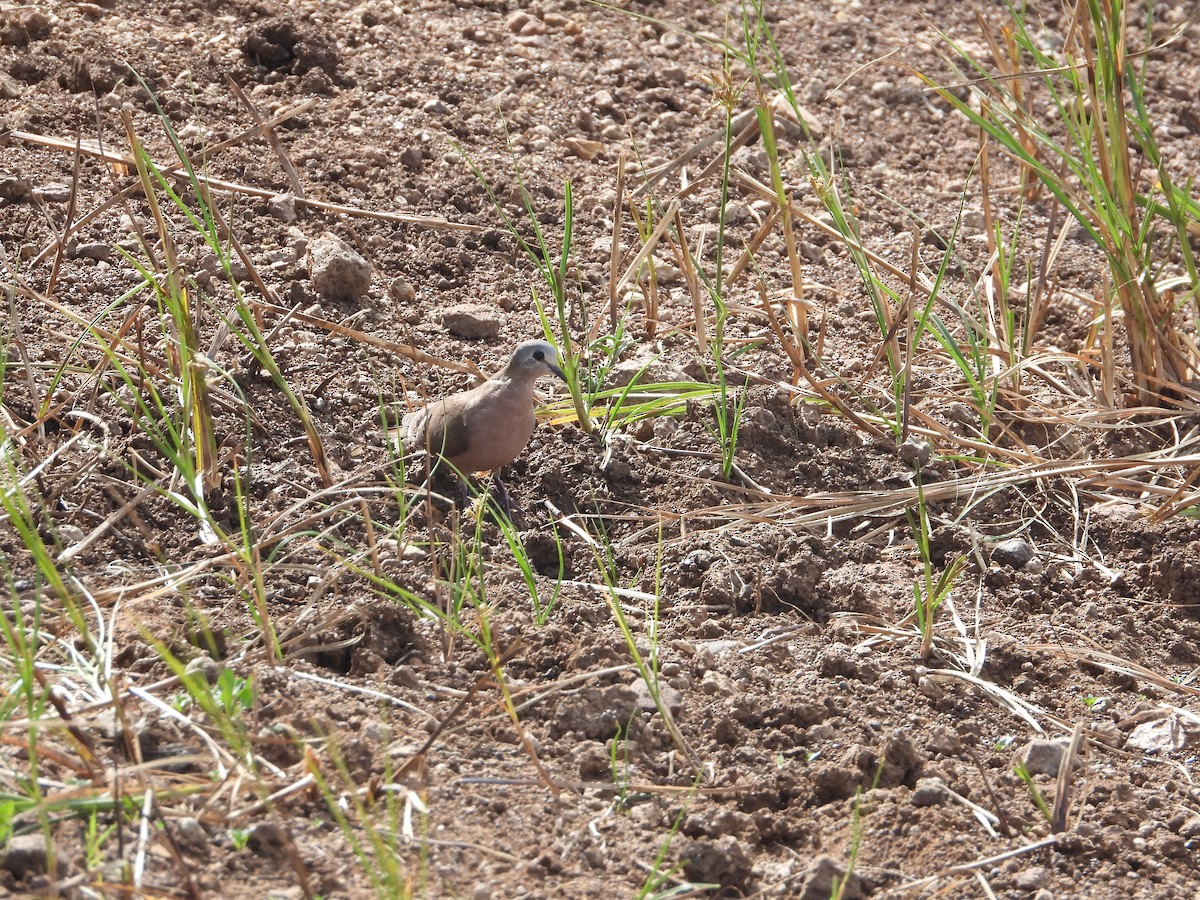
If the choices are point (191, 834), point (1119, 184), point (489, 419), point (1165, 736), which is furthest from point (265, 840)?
point (1119, 184)

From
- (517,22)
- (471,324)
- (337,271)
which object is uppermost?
(517,22)

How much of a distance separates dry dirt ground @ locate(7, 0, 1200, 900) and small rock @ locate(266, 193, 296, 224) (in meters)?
0.01

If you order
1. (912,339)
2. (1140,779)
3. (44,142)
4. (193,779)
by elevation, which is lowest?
(1140,779)

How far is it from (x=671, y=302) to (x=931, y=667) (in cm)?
194

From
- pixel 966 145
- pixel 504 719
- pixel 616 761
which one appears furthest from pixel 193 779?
pixel 966 145

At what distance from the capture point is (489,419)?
3693mm

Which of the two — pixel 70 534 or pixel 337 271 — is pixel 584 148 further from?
pixel 70 534

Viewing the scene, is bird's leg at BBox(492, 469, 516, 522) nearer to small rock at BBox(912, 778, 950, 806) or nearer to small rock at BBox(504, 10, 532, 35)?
small rock at BBox(912, 778, 950, 806)

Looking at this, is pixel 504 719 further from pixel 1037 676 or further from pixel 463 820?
pixel 1037 676

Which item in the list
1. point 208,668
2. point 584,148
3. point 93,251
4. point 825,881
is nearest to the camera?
point 825,881

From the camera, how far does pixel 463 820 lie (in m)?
2.46

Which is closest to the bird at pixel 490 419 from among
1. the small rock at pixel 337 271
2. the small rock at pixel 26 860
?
the small rock at pixel 337 271

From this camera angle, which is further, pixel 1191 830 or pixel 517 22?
pixel 517 22

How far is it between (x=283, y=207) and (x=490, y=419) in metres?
1.40
